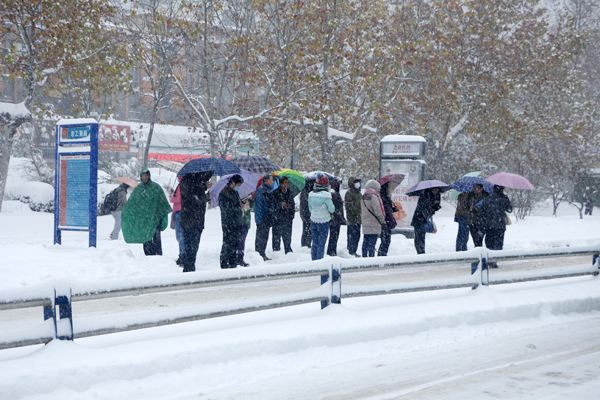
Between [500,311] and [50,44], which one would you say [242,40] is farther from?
[500,311]

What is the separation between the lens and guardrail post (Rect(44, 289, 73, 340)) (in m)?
6.57

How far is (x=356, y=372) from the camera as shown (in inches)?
284

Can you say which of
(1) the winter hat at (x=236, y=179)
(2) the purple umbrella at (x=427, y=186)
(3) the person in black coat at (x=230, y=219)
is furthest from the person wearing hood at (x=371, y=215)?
(1) the winter hat at (x=236, y=179)

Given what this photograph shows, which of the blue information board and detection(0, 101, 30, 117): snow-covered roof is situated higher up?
detection(0, 101, 30, 117): snow-covered roof

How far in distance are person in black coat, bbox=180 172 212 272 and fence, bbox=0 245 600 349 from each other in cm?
450

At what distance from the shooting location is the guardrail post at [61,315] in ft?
21.6

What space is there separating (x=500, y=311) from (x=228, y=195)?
559cm

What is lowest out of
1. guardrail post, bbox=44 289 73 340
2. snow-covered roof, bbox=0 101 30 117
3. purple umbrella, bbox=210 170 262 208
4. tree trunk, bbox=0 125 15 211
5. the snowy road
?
the snowy road

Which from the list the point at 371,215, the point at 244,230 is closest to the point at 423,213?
the point at 371,215

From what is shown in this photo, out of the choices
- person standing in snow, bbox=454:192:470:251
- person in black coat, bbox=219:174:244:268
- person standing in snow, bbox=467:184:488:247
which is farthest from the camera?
person standing in snow, bbox=454:192:470:251

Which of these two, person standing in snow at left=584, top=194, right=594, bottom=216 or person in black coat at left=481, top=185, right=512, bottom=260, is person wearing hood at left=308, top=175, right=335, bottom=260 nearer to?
person in black coat at left=481, top=185, right=512, bottom=260

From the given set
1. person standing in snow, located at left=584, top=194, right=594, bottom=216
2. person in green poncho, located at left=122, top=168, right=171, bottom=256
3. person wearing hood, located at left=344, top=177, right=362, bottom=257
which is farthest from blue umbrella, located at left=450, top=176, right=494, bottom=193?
person standing in snow, located at left=584, top=194, right=594, bottom=216

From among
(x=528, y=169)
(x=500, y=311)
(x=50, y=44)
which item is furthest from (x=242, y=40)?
(x=528, y=169)

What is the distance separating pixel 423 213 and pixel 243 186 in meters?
3.85
